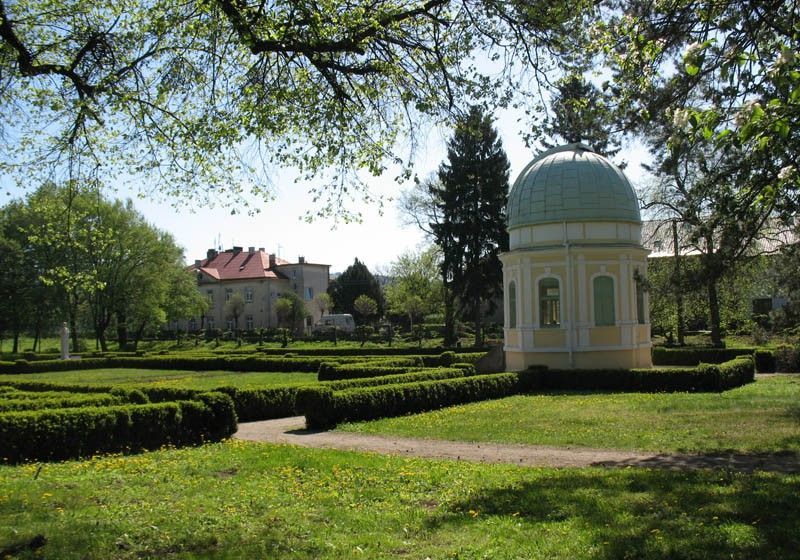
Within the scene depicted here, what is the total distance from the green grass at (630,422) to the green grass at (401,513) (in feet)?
11.8

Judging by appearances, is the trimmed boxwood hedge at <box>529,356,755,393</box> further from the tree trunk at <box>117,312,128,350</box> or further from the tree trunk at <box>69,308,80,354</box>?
the tree trunk at <box>117,312,128,350</box>

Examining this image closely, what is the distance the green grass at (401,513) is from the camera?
240 inches

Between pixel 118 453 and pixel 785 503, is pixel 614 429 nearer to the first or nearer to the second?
pixel 785 503

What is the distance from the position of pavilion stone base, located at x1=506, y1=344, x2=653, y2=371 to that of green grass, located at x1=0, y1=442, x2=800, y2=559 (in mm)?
17802

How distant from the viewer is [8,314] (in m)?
53.3

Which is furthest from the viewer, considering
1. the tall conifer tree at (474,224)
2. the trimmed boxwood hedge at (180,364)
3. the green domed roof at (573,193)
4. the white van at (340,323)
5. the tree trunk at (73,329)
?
the white van at (340,323)

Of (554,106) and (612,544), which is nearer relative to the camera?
(612,544)

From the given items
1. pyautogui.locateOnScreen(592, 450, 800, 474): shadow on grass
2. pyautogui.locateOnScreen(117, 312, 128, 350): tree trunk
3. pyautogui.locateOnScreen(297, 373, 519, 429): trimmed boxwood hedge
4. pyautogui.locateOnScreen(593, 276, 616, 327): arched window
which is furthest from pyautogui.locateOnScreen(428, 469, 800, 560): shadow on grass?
pyautogui.locateOnScreen(117, 312, 128, 350): tree trunk

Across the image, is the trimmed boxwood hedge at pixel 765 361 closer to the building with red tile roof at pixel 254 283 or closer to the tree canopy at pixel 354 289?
the tree canopy at pixel 354 289

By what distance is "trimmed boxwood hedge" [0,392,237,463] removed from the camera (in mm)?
12352

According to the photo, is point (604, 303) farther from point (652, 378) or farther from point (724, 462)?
point (724, 462)

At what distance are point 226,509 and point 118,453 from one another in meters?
6.55

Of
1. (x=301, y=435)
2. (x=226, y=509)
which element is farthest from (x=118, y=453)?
(x=226, y=509)

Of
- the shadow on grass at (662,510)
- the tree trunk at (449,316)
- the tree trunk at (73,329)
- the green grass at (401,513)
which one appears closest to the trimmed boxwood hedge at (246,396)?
the green grass at (401,513)
